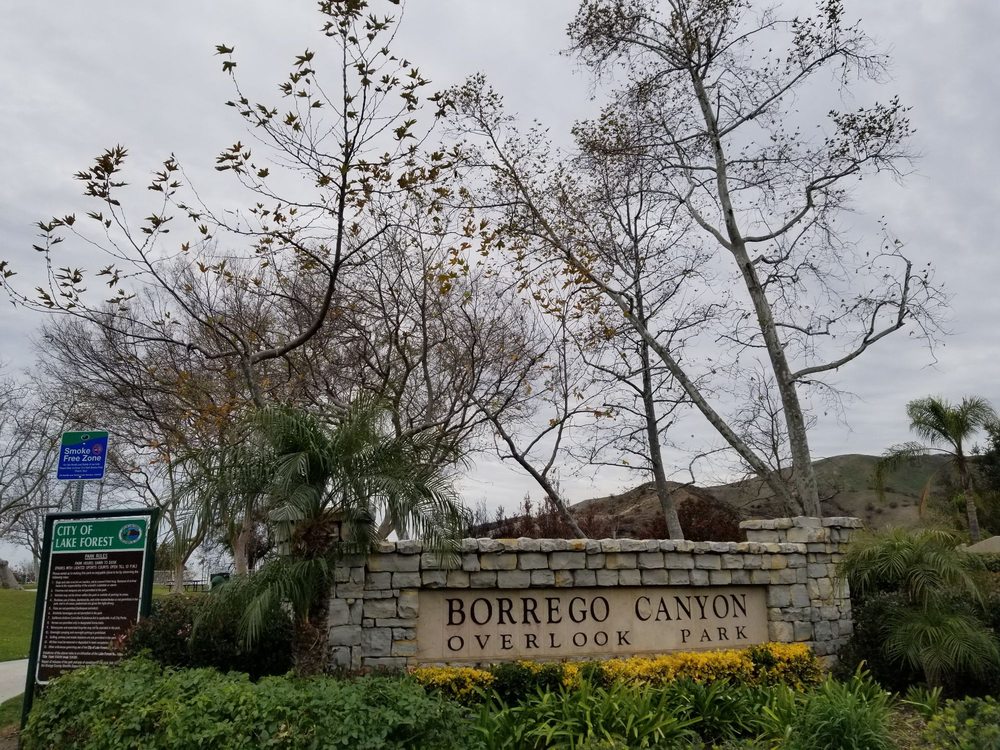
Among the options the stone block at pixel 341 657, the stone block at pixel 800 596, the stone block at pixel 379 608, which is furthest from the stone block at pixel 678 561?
the stone block at pixel 341 657

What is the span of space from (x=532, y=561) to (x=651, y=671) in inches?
68.0

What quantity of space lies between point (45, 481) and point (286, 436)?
29517 millimetres

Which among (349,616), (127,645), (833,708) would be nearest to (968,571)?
(833,708)

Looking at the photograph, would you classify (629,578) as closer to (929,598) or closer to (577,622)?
(577,622)

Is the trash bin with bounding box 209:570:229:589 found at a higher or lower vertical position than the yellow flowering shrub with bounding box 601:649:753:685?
higher

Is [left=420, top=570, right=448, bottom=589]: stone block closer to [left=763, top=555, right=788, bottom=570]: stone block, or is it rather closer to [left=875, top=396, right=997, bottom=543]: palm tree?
[left=763, top=555, right=788, bottom=570]: stone block

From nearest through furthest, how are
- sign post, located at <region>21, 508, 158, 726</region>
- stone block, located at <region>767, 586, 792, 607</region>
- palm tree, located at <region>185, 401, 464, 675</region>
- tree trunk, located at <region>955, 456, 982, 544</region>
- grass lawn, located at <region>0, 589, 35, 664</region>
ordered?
palm tree, located at <region>185, 401, 464, 675</region> < sign post, located at <region>21, 508, 158, 726</region> < stone block, located at <region>767, 586, 792, 607</region> < grass lawn, located at <region>0, 589, 35, 664</region> < tree trunk, located at <region>955, 456, 982, 544</region>

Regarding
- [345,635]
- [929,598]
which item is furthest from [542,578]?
[929,598]

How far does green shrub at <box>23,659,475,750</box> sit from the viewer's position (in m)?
5.43

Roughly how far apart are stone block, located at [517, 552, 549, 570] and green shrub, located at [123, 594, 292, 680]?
2681mm

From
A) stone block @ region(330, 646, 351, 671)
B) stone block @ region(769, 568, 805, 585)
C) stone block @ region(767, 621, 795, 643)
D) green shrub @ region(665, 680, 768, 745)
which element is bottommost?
green shrub @ region(665, 680, 768, 745)

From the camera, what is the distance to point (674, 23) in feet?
57.3

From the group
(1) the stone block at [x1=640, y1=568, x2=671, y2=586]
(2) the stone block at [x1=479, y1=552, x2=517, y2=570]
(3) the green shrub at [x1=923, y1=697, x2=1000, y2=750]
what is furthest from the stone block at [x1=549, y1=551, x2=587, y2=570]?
(3) the green shrub at [x1=923, y1=697, x2=1000, y2=750]

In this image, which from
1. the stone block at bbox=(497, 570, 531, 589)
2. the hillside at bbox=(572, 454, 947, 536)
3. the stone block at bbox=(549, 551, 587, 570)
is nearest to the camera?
the stone block at bbox=(497, 570, 531, 589)
